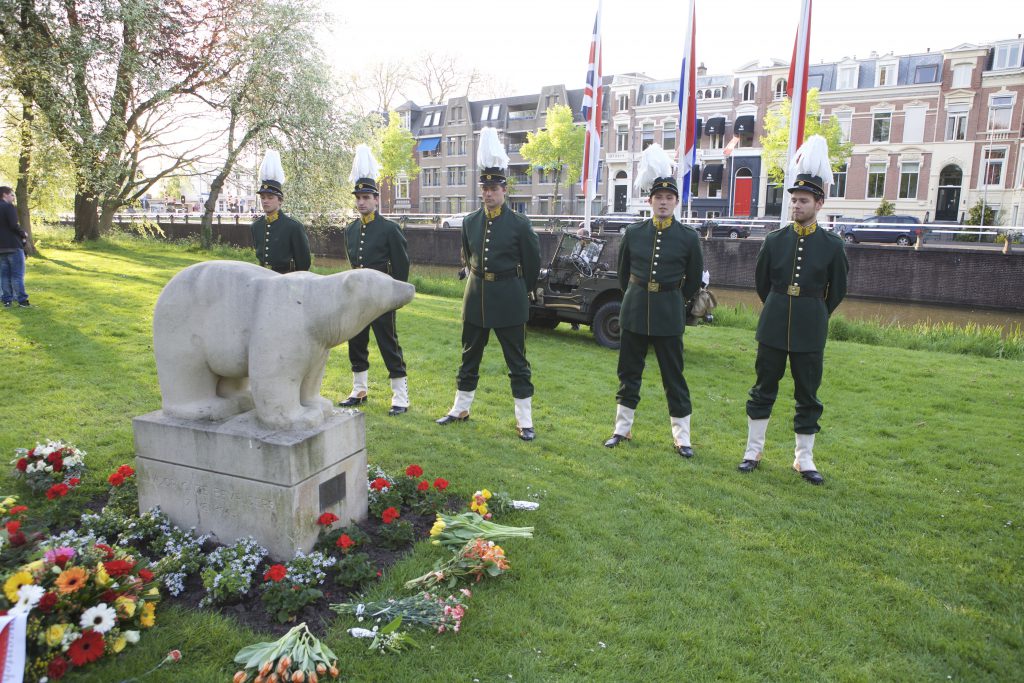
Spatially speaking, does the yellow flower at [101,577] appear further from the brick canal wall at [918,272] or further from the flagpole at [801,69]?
the brick canal wall at [918,272]

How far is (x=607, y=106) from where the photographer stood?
4619cm

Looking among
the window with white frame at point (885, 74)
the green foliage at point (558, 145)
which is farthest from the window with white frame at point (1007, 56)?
the green foliage at point (558, 145)

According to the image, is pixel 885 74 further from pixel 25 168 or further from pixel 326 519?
pixel 326 519

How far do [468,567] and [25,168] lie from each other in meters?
17.8

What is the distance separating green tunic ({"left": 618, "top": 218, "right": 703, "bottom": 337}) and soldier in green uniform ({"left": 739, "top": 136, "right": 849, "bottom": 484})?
59cm

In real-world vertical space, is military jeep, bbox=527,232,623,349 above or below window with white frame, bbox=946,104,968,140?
below

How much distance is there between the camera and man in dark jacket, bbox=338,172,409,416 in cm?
595

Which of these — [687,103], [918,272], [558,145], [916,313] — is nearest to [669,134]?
[558,145]

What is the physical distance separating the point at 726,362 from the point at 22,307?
9911 millimetres

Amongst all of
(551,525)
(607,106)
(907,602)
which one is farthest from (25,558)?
(607,106)

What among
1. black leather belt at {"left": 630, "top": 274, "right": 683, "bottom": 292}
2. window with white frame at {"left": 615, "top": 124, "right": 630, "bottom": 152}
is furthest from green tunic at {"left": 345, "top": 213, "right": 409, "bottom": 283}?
window with white frame at {"left": 615, "top": 124, "right": 630, "bottom": 152}

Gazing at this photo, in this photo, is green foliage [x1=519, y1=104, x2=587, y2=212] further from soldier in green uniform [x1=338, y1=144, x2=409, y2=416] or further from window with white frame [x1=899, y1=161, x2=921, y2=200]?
soldier in green uniform [x1=338, y1=144, x2=409, y2=416]

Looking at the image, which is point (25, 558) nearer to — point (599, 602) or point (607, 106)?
point (599, 602)

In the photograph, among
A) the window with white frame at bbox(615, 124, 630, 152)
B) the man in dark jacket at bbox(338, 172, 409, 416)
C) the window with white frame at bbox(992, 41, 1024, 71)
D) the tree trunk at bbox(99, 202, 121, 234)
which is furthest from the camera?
the window with white frame at bbox(615, 124, 630, 152)
